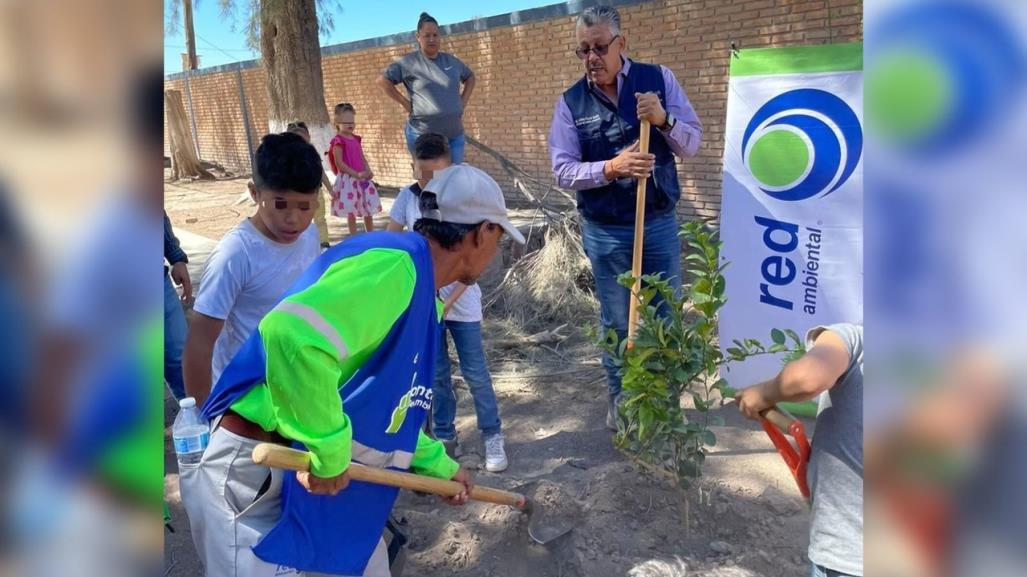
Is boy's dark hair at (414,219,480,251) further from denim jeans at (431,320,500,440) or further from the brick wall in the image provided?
the brick wall

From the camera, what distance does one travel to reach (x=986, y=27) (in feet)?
1.69

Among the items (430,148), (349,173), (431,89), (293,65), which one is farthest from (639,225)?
(293,65)

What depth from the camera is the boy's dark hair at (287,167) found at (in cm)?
246

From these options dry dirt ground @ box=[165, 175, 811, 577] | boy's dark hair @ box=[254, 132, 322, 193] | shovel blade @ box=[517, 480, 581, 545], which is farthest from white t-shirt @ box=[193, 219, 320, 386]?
shovel blade @ box=[517, 480, 581, 545]

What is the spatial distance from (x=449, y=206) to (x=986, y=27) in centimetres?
153

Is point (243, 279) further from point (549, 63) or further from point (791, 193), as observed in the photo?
point (549, 63)

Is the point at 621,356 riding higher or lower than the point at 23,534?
lower

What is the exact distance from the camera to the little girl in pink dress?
7.82m

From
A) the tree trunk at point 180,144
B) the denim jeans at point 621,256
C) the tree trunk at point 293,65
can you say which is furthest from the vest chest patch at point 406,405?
the tree trunk at point 180,144

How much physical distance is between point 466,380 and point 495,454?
0.41 m

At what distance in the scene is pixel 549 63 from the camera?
10.7m

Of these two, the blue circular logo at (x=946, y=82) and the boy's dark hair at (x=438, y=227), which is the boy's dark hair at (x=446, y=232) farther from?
the blue circular logo at (x=946, y=82)

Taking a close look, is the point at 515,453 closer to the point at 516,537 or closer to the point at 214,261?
the point at 516,537

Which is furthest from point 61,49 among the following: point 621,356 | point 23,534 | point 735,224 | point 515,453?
point 735,224
